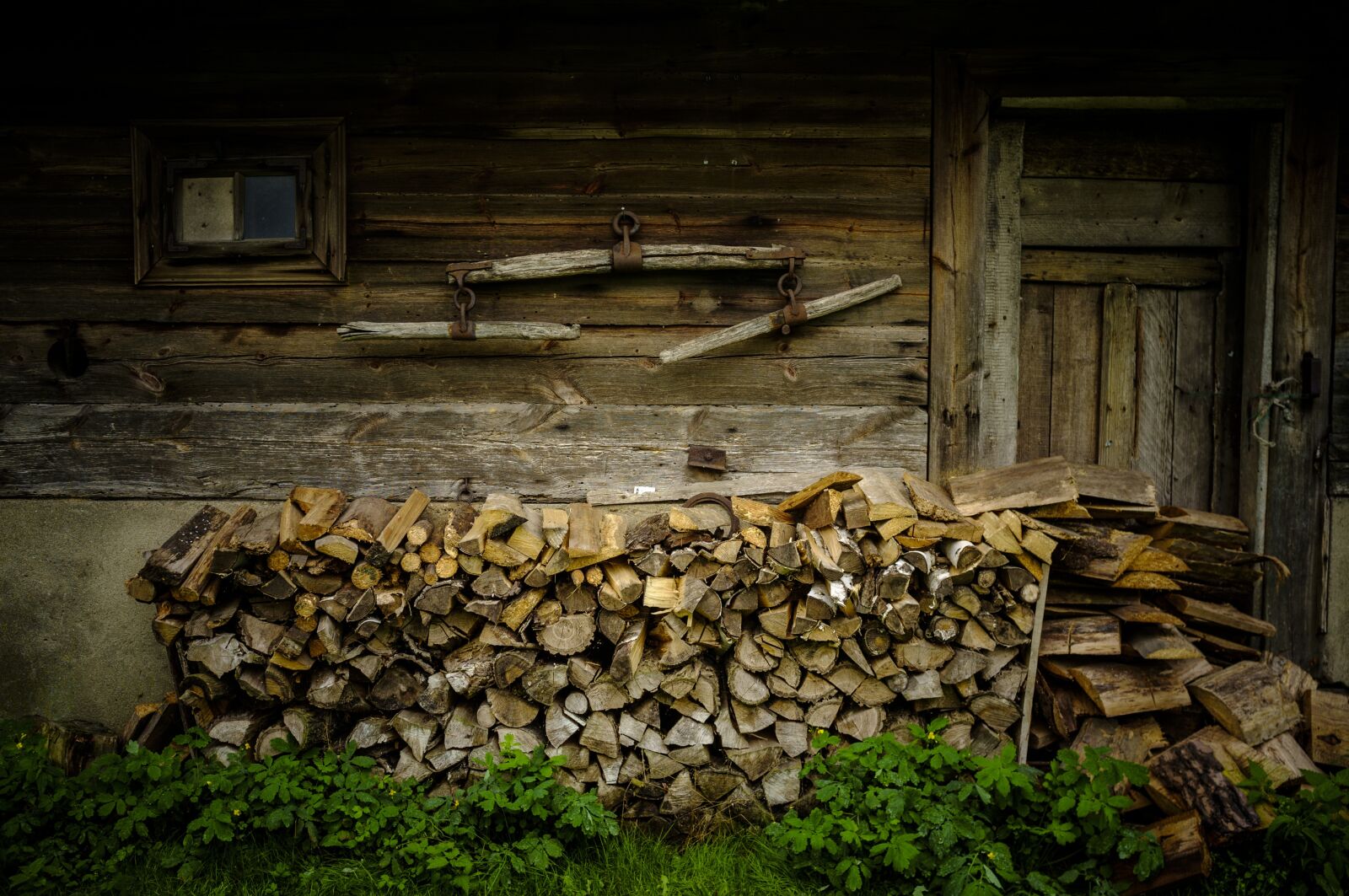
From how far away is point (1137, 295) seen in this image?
12.2 ft

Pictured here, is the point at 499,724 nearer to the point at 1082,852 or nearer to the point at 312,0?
the point at 1082,852

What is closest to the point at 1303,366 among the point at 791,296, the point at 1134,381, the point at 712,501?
the point at 1134,381

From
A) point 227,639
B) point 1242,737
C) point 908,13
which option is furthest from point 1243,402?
point 227,639

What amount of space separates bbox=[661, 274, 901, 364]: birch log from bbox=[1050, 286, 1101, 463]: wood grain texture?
103 centimetres

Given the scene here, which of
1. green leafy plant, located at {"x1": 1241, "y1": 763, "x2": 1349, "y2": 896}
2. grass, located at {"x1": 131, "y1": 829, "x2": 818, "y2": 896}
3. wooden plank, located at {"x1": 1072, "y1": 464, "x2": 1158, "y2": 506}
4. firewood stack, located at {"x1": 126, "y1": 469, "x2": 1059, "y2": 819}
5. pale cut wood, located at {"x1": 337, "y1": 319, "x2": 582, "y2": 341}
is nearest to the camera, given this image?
green leafy plant, located at {"x1": 1241, "y1": 763, "x2": 1349, "y2": 896}

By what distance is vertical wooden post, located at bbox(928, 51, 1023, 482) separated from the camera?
11.5 ft

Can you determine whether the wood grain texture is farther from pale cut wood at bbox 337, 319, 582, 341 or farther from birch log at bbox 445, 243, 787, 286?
pale cut wood at bbox 337, 319, 582, 341

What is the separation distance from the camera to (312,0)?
3.49 meters

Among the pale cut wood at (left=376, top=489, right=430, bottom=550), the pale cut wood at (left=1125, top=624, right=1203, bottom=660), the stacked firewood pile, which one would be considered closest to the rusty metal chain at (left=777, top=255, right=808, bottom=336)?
the stacked firewood pile

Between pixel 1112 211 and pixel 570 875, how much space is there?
3711 mm

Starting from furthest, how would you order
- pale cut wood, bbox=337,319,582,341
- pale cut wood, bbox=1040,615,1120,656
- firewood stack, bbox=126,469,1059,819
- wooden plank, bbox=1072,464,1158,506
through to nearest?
pale cut wood, bbox=337,319,582,341, wooden plank, bbox=1072,464,1158,506, pale cut wood, bbox=1040,615,1120,656, firewood stack, bbox=126,469,1059,819

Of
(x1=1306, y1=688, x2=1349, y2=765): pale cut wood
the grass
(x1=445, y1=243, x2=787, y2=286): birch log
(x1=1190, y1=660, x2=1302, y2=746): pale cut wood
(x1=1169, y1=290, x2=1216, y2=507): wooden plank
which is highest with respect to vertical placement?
(x1=445, y1=243, x2=787, y2=286): birch log

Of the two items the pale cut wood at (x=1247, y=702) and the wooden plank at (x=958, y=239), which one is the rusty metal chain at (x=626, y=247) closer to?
the wooden plank at (x=958, y=239)

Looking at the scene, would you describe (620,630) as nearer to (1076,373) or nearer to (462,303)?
(462,303)
